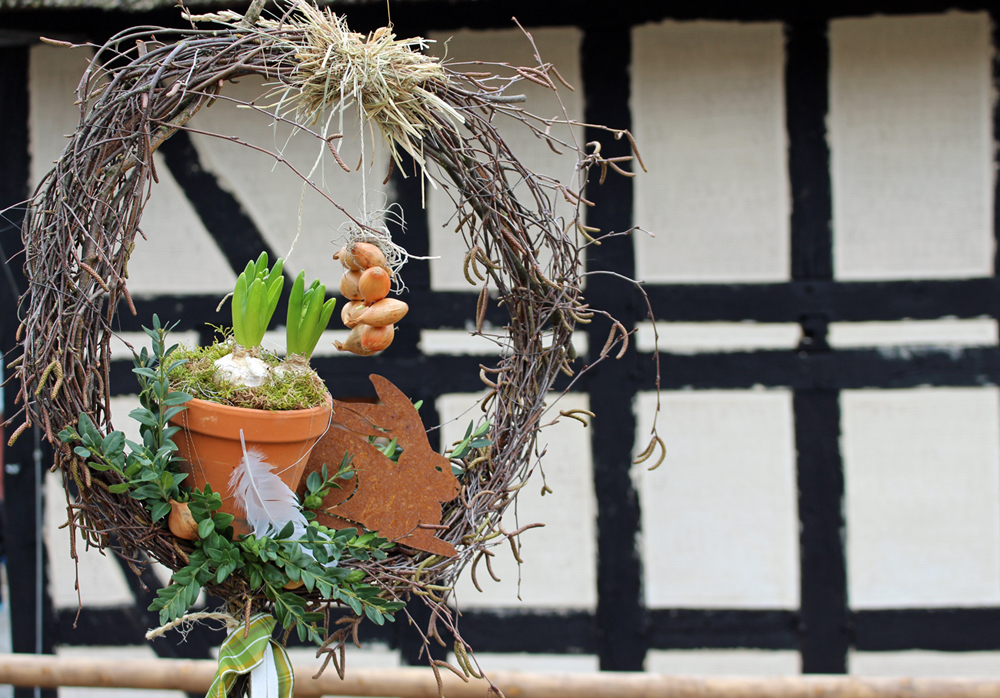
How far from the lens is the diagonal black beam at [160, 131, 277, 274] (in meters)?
2.41

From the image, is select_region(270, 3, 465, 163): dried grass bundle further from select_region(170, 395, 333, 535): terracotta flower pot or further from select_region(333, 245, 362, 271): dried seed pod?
select_region(170, 395, 333, 535): terracotta flower pot

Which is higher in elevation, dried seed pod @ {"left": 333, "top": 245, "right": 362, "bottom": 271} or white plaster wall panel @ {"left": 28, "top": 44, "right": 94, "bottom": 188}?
white plaster wall panel @ {"left": 28, "top": 44, "right": 94, "bottom": 188}

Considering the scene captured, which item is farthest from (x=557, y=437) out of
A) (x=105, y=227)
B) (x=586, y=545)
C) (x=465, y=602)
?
(x=105, y=227)

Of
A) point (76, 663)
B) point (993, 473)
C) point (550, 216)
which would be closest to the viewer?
point (550, 216)

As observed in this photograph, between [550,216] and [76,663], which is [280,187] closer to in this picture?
[76,663]

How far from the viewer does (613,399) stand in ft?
7.72

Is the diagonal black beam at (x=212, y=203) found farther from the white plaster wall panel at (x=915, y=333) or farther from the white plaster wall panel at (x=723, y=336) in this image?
the white plaster wall panel at (x=915, y=333)

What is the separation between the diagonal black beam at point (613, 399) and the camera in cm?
235

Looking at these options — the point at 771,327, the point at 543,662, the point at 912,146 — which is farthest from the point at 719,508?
the point at 912,146

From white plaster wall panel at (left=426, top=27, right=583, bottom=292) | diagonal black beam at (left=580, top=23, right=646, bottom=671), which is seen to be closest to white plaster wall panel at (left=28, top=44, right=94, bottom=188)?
white plaster wall panel at (left=426, top=27, right=583, bottom=292)

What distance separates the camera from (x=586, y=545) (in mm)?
2400

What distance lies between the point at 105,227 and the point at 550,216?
1.72 feet

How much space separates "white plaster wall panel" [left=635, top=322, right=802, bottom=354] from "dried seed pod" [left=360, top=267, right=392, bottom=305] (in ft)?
5.06

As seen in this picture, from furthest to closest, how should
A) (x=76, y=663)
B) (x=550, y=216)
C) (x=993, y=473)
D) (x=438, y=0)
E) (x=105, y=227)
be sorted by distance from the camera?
1. (x=993, y=473)
2. (x=438, y=0)
3. (x=76, y=663)
4. (x=550, y=216)
5. (x=105, y=227)
